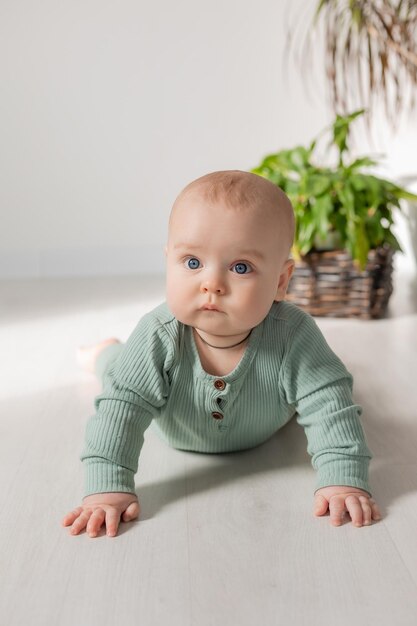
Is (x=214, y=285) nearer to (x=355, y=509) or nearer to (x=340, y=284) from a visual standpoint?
(x=355, y=509)

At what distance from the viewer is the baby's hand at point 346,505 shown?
45.5 inches

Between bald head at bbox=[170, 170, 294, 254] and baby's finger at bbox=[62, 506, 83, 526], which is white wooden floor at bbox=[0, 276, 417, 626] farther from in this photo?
bald head at bbox=[170, 170, 294, 254]

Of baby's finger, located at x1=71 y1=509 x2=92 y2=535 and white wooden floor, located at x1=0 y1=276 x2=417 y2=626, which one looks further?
baby's finger, located at x1=71 y1=509 x2=92 y2=535

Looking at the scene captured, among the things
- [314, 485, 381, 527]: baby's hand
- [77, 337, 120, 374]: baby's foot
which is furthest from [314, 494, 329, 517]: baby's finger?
[77, 337, 120, 374]: baby's foot

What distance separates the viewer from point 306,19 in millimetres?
3156

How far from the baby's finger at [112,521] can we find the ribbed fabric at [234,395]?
0.20 ft

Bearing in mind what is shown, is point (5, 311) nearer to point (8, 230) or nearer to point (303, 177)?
point (8, 230)

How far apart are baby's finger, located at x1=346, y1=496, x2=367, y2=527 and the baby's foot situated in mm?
876

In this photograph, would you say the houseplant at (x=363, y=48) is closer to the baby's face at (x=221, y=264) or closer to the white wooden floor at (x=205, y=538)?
the white wooden floor at (x=205, y=538)

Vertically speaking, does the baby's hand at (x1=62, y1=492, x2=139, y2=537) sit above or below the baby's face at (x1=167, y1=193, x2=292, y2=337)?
below

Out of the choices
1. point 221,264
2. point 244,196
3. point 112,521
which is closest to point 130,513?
point 112,521

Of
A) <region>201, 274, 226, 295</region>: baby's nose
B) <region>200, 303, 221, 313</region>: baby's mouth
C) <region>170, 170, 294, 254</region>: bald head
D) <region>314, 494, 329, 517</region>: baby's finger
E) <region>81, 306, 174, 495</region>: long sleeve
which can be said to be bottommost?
<region>314, 494, 329, 517</region>: baby's finger

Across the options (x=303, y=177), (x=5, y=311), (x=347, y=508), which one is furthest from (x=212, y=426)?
(x=5, y=311)

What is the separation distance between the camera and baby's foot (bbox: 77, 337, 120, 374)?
1911mm
